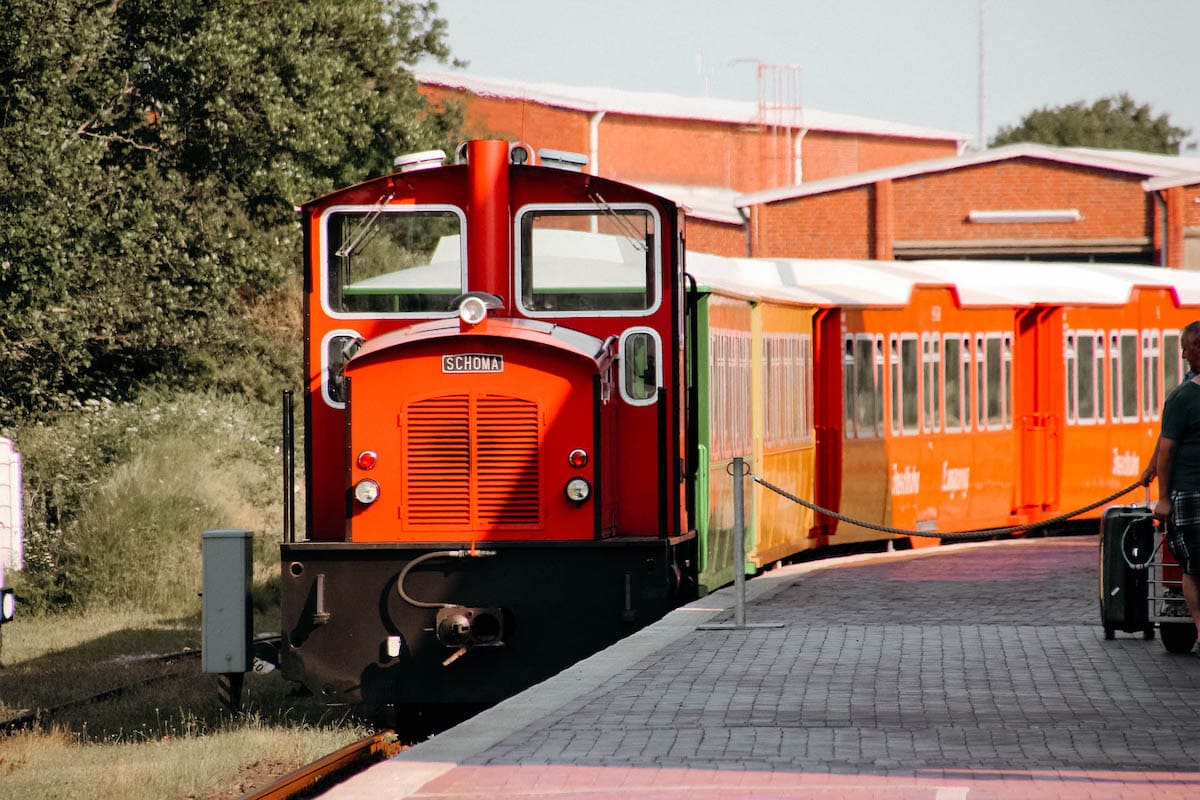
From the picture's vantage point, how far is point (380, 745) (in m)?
10.6

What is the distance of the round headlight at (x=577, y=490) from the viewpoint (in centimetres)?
1066

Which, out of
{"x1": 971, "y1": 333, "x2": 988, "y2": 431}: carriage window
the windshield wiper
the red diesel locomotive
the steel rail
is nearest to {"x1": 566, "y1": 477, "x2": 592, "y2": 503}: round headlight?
the red diesel locomotive

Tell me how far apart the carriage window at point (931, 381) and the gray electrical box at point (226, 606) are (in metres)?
11.4

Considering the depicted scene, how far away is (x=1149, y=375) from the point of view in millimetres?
23438

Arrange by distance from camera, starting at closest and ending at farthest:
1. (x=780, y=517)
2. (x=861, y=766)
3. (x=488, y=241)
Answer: (x=861, y=766)
(x=488, y=241)
(x=780, y=517)

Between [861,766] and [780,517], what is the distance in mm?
10543

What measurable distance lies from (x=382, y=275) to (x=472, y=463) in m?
1.56

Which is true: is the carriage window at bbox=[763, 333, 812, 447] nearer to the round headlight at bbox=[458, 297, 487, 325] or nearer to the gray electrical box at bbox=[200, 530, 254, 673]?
the round headlight at bbox=[458, 297, 487, 325]

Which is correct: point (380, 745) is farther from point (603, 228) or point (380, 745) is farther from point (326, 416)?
point (603, 228)

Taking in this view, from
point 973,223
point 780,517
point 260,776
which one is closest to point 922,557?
point 780,517

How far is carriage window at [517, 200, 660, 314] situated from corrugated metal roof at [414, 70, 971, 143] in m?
35.8

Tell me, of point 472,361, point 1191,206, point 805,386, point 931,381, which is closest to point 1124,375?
point 931,381

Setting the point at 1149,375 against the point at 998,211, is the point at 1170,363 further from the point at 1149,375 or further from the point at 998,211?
the point at 998,211

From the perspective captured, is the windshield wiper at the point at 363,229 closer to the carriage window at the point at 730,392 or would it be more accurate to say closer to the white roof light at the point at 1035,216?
the carriage window at the point at 730,392
